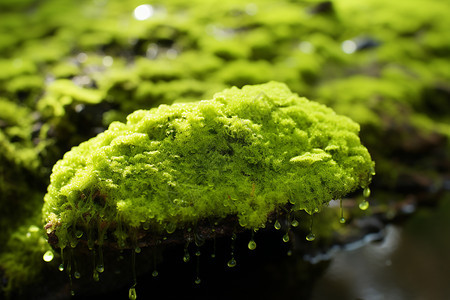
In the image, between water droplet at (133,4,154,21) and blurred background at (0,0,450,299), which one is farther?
water droplet at (133,4,154,21)

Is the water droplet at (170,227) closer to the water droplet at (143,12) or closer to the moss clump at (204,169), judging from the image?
the moss clump at (204,169)

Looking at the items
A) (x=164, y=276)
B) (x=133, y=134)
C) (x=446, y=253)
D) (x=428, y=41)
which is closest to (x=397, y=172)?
(x=446, y=253)

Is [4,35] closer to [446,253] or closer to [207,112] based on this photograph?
[207,112]

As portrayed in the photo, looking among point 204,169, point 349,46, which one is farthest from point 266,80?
point 204,169

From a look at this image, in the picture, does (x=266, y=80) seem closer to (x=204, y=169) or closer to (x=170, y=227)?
(x=204, y=169)

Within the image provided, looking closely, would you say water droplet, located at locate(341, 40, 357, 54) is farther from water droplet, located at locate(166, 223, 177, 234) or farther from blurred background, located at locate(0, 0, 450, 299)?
water droplet, located at locate(166, 223, 177, 234)

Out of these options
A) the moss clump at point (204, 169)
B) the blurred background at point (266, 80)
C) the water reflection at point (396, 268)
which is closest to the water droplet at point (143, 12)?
the blurred background at point (266, 80)

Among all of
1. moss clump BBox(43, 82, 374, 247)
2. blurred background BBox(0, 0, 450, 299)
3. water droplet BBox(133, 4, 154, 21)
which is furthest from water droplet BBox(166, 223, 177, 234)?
water droplet BBox(133, 4, 154, 21)
